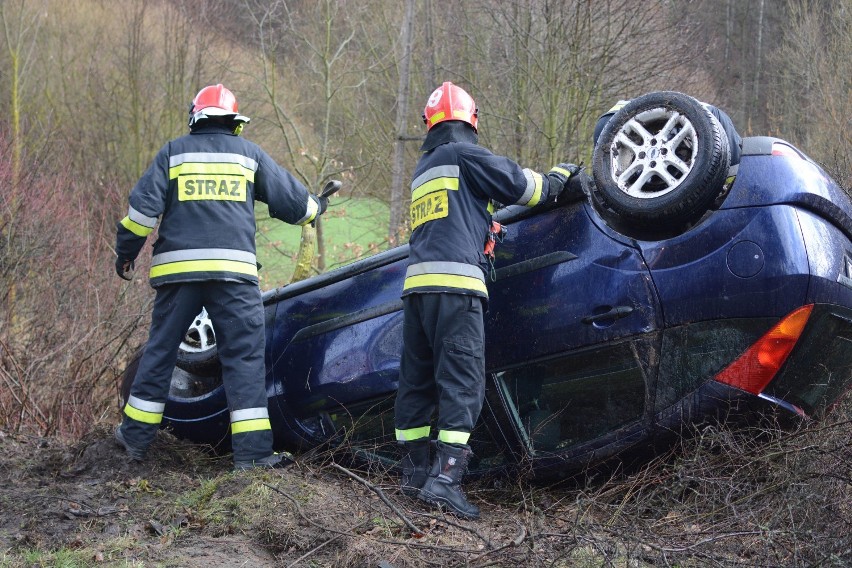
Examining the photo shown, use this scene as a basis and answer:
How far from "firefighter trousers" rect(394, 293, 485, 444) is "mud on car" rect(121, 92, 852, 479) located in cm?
15

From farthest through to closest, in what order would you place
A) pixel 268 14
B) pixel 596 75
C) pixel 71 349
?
pixel 268 14
pixel 596 75
pixel 71 349

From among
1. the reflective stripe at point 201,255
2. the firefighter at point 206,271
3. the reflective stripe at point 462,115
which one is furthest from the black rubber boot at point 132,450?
the reflective stripe at point 462,115

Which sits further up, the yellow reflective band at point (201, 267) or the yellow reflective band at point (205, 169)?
the yellow reflective band at point (205, 169)

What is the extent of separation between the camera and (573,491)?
3.79 meters

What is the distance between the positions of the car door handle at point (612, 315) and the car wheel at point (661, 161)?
34cm

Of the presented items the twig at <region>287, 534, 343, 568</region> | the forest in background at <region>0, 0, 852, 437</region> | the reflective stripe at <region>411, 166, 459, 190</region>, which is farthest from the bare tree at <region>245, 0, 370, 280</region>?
the twig at <region>287, 534, 343, 568</region>

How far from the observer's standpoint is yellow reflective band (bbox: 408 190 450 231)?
13.0 ft

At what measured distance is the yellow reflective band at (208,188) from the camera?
4.52 m

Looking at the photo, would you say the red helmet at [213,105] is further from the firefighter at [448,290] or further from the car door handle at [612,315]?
the car door handle at [612,315]

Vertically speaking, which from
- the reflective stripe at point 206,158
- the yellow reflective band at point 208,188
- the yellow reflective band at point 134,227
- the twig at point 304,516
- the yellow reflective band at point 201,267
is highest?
the reflective stripe at point 206,158

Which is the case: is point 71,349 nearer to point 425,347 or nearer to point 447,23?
point 425,347

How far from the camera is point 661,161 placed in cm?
342

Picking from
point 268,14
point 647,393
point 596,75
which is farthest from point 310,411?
point 268,14

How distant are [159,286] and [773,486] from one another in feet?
9.71
